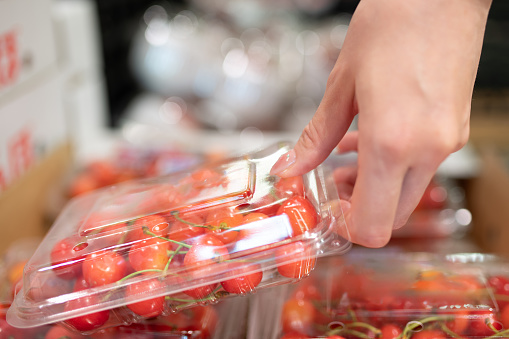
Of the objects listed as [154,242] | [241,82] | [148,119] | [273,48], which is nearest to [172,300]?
[154,242]

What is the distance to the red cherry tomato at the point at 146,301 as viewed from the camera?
79 centimetres

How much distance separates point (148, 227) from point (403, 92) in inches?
19.8

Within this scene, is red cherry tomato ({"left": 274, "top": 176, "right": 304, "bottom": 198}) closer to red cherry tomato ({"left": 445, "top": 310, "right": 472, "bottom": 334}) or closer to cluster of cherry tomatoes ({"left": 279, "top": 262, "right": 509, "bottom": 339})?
cluster of cherry tomatoes ({"left": 279, "top": 262, "right": 509, "bottom": 339})

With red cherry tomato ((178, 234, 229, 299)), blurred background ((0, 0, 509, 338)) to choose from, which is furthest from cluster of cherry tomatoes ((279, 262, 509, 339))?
blurred background ((0, 0, 509, 338))

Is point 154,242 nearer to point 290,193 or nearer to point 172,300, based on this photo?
point 172,300

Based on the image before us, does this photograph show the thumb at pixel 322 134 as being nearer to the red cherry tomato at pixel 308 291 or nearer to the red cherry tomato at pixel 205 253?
the red cherry tomato at pixel 205 253

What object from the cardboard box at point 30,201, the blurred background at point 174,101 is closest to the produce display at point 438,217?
the blurred background at point 174,101

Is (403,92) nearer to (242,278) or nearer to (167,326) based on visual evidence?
(242,278)

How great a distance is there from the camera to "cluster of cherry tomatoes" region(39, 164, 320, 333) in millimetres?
791

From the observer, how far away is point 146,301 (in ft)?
2.62

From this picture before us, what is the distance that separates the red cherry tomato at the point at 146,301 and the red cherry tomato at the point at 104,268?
3 cm

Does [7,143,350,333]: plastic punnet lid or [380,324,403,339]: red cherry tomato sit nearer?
[7,143,350,333]: plastic punnet lid

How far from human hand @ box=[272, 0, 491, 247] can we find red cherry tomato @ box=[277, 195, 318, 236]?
0.31 ft

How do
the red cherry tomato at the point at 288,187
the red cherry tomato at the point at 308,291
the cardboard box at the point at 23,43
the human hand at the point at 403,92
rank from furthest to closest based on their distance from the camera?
the cardboard box at the point at 23,43, the red cherry tomato at the point at 308,291, the red cherry tomato at the point at 288,187, the human hand at the point at 403,92
